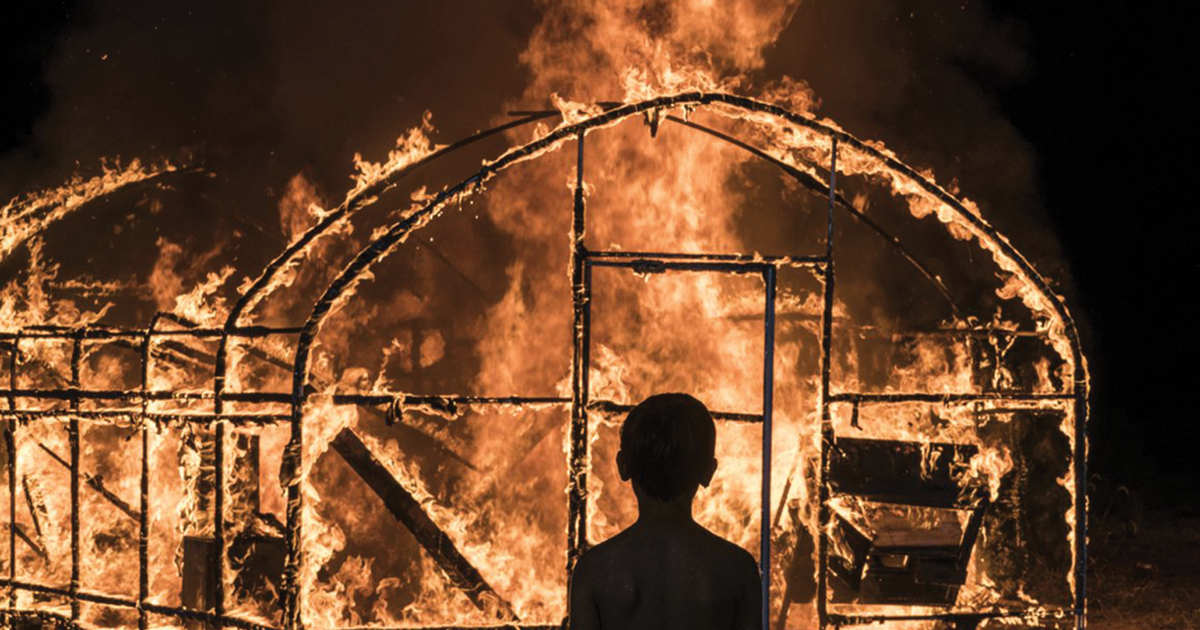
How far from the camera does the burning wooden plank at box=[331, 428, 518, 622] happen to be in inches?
385

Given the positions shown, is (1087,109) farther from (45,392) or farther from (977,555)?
(45,392)

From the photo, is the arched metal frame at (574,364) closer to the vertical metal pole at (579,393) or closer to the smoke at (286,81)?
the vertical metal pole at (579,393)

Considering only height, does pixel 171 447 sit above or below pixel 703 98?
below

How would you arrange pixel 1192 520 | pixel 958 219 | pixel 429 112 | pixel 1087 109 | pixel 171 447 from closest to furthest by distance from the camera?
1. pixel 958 219
2. pixel 171 447
3. pixel 429 112
4. pixel 1192 520
5. pixel 1087 109

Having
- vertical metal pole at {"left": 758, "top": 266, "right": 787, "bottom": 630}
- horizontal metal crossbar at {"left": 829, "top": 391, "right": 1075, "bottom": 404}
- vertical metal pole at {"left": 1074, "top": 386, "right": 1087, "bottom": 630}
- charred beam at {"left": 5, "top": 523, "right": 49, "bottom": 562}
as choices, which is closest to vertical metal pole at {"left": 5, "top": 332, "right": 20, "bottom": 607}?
charred beam at {"left": 5, "top": 523, "right": 49, "bottom": 562}

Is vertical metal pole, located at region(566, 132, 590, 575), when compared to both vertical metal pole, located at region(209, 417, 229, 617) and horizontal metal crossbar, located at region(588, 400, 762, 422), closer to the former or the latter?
horizontal metal crossbar, located at region(588, 400, 762, 422)

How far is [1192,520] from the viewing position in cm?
2128

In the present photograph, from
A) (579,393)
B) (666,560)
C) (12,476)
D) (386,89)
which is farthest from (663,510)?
(386,89)

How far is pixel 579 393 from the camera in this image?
8023 millimetres

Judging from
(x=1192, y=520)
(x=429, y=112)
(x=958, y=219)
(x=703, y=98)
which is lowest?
(x=1192, y=520)

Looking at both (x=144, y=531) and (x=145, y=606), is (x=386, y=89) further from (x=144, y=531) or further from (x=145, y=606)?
(x=145, y=606)

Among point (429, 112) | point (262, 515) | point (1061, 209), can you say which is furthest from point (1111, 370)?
point (262, 515)

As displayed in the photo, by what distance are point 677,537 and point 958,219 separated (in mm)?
6005

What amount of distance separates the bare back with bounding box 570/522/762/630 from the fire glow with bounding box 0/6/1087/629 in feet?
15.7
